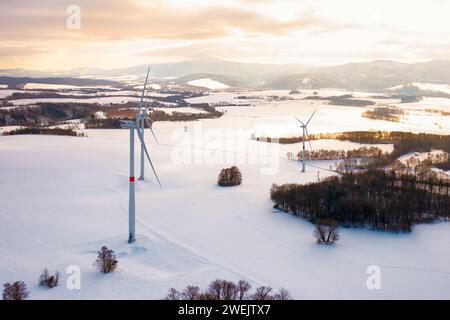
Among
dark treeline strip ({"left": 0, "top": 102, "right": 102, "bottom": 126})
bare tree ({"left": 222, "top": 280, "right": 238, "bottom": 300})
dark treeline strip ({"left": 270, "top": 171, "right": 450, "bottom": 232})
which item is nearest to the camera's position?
bare tree ({"left": 222, "top": 280, "right": 238, "bottom": 300})

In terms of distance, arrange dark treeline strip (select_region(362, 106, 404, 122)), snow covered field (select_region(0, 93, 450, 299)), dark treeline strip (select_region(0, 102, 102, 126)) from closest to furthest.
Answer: snow covered field (select_region(0, 93, 450, 299))
dark treeline strip (select_region(0, 102, 102, 126))
dark treeline strip (select_region(362, 106, 404, 122))

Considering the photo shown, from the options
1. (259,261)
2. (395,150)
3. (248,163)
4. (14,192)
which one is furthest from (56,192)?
(395,150)

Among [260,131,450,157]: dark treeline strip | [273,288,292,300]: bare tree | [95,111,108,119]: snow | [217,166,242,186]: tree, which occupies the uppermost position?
[95,111,108,119]: snow

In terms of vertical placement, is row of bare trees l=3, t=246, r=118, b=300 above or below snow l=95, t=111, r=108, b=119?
below

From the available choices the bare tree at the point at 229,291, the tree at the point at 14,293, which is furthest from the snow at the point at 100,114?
the bare tree at the point at 229,291

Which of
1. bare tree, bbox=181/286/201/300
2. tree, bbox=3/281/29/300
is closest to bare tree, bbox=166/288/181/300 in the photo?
bare tree, bbox=181/286/201/300

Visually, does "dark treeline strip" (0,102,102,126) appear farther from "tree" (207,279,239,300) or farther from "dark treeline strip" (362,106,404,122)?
"tree" (207,279,239,300)
